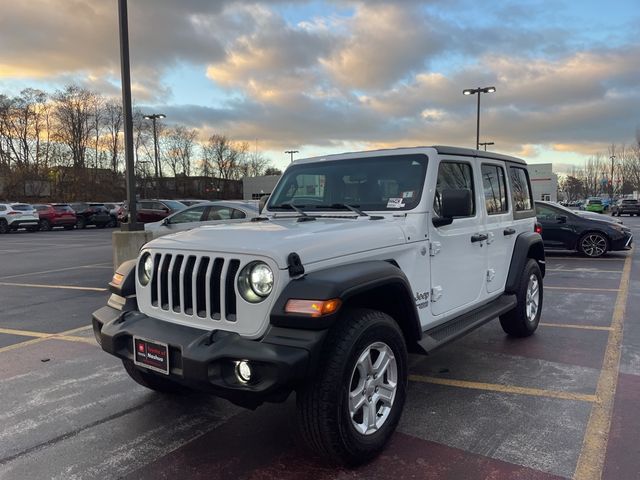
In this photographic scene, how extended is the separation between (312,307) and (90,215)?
3315 centimetres

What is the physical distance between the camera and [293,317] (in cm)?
269

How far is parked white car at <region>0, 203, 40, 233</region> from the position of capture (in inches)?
1103

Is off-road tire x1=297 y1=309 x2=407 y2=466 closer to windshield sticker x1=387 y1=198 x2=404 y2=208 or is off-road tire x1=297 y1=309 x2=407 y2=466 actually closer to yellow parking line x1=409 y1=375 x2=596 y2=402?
windshield sticker x1=387 y1=198 x2=404 y2=208

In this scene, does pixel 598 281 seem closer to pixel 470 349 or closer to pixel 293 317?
pixel 470 349

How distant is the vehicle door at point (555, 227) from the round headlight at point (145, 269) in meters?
11.6

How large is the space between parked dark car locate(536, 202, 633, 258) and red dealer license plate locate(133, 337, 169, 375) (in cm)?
1187

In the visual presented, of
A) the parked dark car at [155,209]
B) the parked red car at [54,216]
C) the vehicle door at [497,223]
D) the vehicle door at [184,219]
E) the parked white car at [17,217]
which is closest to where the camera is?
the vehicle door at [497,223]

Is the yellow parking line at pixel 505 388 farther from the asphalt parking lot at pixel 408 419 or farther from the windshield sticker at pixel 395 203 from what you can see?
the windshield sticker at pixel 395 203

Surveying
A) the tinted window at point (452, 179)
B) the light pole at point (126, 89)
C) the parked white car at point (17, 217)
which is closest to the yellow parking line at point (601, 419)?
the tinted window at point (452, 179)

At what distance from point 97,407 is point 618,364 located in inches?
179

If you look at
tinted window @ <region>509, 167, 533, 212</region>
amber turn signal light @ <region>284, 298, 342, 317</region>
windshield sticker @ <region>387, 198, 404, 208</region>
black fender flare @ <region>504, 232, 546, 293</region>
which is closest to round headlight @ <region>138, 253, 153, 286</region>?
amber turn signal light @ <region>284, 298, 342, 317</region>

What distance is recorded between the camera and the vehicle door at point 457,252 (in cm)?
392

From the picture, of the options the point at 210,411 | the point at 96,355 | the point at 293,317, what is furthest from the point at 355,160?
the point at 96,355

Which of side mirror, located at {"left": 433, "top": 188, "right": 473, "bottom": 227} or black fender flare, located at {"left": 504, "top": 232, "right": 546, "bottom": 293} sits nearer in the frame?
side mirror, located at {"left": 433, "top": 188, "right": 473, "bottom": 227}
